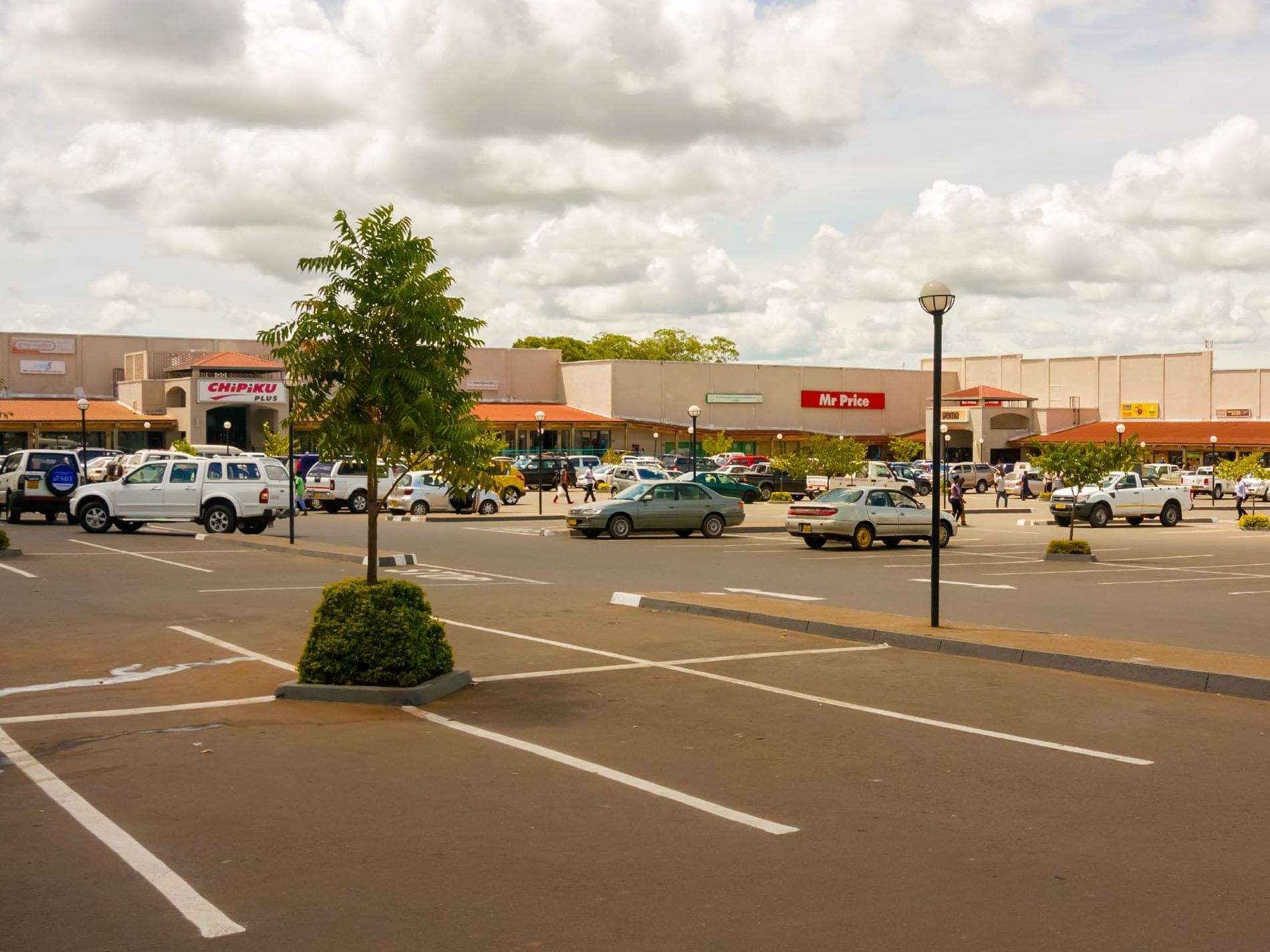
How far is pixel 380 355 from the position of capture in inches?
423

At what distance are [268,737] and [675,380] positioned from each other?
80.0m

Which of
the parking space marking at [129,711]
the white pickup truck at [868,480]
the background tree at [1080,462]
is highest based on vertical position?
the background tree at [1080,462]

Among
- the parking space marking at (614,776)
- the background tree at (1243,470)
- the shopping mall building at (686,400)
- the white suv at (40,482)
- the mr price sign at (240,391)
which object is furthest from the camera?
the shopping mall building at (686,400)

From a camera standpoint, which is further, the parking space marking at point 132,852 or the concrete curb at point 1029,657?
the concrete curb at point 1029,657

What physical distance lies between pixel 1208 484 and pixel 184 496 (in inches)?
1981

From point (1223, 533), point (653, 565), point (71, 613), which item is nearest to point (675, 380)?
point (1223, 533)

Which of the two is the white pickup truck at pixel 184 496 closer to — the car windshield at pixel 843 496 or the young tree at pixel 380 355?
the car windshield at pixel 843 496

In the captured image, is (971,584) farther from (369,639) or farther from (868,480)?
(868,480)

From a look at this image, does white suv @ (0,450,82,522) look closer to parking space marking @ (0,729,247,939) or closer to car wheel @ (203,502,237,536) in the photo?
car wheel @ (203,502,237,536)

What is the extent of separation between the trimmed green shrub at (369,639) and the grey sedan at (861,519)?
20.0 metres

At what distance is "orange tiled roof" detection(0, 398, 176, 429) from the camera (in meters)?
68.6

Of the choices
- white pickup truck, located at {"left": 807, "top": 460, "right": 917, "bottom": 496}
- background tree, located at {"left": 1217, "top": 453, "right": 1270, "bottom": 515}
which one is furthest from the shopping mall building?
background tree, located at {"left": 1217, "top": 453, "right": 1270, "bottom": 515}

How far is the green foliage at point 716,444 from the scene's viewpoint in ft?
267

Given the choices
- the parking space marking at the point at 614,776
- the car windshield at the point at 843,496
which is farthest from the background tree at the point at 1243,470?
the parking space marking at the point at 614,776
